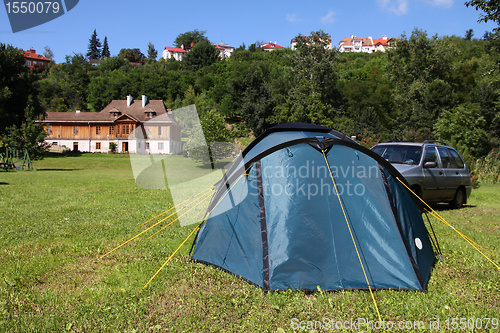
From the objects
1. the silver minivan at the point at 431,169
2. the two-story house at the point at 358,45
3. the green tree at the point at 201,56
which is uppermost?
the two-story house at the point at 358,45

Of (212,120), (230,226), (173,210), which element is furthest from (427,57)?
(230,226)

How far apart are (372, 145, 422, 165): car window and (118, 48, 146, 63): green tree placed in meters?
145

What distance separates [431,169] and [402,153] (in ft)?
2.83

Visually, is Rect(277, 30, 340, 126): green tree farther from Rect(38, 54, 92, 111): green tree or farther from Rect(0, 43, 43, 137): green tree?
Rect(38, 54, 92, 111): green tree


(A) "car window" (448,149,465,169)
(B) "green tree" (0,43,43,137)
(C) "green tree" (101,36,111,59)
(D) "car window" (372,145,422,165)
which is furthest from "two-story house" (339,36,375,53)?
(D) "car window" (372,145,422,165)

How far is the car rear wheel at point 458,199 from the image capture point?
36.2 ft

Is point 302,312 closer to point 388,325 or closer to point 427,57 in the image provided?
point 388,325

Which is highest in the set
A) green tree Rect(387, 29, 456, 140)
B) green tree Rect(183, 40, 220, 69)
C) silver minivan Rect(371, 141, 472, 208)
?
green tree Rect(183, 40, 220, 69)

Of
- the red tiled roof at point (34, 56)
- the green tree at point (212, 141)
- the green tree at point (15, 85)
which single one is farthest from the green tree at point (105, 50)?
the green tree at point (212, 141)

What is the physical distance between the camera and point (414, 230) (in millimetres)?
4988

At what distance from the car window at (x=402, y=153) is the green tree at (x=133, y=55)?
145m

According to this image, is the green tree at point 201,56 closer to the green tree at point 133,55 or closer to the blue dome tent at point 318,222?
the green tree at point 133,55

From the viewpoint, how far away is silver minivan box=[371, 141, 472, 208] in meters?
9.46

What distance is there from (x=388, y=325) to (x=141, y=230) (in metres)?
5.29
